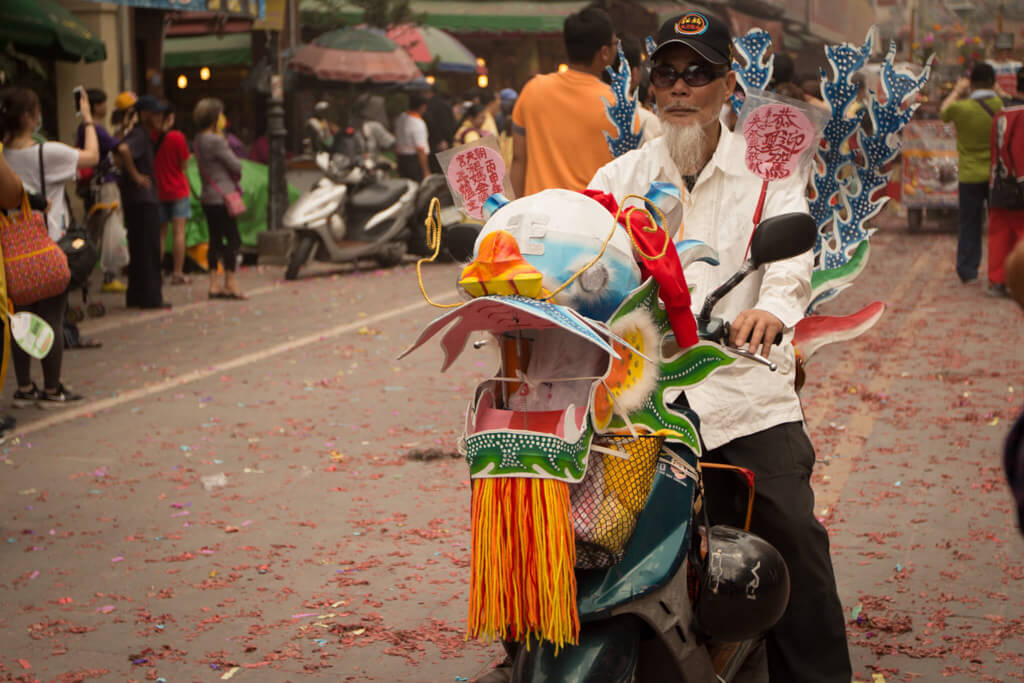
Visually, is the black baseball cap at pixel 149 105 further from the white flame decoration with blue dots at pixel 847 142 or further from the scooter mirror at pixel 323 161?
the white flame decoration with blue dots at pixel 847 142

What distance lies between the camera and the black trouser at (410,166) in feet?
64.6

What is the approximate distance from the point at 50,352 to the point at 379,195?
7411mm

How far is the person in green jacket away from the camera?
525 inches

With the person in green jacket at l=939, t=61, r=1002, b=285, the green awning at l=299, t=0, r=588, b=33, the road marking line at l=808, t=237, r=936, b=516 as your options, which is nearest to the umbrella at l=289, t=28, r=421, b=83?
the person in green jacket at l=939, t=61, r=1002, b=285

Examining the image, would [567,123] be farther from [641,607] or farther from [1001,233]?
[1001,233]

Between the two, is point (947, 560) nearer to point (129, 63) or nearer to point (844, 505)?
point (844, 505)

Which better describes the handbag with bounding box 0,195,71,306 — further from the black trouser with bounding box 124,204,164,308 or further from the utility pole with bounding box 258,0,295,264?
the utility pole with bounding box 258,0,295,264

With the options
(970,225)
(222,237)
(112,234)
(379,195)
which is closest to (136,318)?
(112,234)

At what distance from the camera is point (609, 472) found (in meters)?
2.61

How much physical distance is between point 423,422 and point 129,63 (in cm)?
1154

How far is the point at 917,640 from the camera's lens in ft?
14.6

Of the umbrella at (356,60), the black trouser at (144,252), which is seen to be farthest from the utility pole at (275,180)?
the umbrella at (356,60)

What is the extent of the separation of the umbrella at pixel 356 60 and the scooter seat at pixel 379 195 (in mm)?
6761

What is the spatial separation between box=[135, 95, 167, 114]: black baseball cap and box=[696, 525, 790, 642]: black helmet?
A: 1131 centimetres
